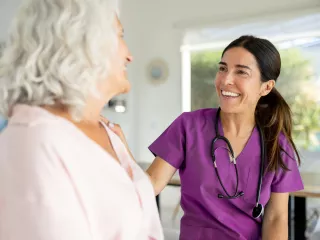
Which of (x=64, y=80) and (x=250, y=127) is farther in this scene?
(x=250, y=127)

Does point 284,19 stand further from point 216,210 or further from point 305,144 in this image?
point 216,210

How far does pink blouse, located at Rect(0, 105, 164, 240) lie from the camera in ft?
2.20

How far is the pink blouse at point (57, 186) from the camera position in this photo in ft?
2.20

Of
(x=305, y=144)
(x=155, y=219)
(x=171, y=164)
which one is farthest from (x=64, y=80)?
(x=305, y=144)

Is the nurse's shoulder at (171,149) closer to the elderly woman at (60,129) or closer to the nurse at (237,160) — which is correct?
the nurse at (237,160)

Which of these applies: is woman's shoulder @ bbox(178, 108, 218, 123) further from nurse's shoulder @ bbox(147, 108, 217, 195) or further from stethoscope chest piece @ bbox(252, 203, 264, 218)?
stethoscope chest piece @ bbox(252, 203, 264, 218)

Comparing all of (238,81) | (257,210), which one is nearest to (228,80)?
(238,81)

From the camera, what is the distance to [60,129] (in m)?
0.73

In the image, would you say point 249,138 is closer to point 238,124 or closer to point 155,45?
point 238,124

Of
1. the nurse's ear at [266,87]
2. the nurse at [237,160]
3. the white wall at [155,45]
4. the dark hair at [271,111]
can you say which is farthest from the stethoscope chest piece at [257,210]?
the white wall at [155,45]

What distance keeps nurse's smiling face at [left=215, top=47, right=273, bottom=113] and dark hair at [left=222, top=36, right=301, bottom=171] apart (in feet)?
0.07

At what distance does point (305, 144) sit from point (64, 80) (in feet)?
8.81

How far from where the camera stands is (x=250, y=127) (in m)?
1.30

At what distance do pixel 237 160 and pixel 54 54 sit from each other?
0.74 metres
